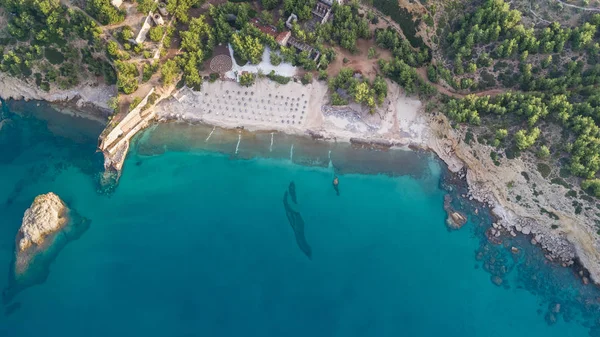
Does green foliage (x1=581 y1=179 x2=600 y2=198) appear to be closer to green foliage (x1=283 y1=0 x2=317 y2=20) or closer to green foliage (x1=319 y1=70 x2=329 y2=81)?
green foliage (x1=319 y1=70 x2=329 y2=81)

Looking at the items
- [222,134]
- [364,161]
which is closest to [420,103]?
[364,161]

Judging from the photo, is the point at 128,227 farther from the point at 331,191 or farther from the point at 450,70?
the point at 450,70

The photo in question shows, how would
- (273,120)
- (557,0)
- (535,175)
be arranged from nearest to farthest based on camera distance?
(535,175)
(557,0)
(273,120)

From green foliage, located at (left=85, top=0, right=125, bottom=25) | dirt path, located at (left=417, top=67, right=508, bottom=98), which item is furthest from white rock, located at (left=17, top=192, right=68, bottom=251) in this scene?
dirt path, located at (left=417, top=67, right=508, bottom=98)

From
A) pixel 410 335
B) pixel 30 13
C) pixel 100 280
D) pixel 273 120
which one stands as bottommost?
pixel 100 280

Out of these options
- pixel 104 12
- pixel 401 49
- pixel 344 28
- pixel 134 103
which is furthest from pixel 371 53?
pixel 104 12

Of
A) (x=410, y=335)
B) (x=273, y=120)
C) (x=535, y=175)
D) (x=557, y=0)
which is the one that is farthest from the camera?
(x=273, y=120)

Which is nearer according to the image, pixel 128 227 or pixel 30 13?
pixel 128 227
